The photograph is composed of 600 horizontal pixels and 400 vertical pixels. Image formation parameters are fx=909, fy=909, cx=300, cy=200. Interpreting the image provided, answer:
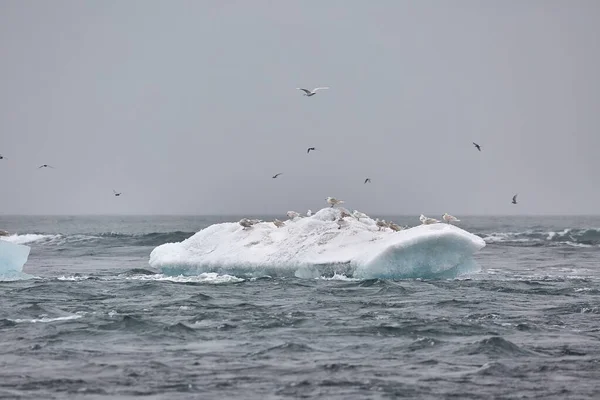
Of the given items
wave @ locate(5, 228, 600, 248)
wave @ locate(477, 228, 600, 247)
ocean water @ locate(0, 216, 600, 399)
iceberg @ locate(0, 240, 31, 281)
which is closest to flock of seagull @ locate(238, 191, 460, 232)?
ocean water @ locate(0, 216, 600, 399)

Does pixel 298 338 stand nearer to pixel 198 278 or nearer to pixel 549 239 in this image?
pixel 198 278

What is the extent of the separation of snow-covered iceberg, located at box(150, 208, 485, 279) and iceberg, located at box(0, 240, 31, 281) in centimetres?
508

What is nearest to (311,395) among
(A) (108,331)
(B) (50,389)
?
(B) (50,389)

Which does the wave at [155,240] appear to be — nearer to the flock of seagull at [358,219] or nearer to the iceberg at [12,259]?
the iceberg at [12,259]

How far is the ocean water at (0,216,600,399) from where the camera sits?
49.3 ft

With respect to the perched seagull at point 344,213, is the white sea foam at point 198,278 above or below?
below

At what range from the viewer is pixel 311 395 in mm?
14398

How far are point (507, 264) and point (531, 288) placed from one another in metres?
15.6

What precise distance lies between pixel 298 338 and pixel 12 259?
659 inches

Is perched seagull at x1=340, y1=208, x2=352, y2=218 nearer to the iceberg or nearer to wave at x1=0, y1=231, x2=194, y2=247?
the iceberg

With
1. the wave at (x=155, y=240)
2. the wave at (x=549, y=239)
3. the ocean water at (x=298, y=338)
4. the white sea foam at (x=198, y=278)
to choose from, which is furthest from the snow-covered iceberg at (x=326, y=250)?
the wave at (x=549, y=239)

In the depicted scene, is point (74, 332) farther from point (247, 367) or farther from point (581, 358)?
point (581, 358)

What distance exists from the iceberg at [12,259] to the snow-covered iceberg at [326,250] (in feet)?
16.7

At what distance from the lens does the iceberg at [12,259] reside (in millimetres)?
31844
